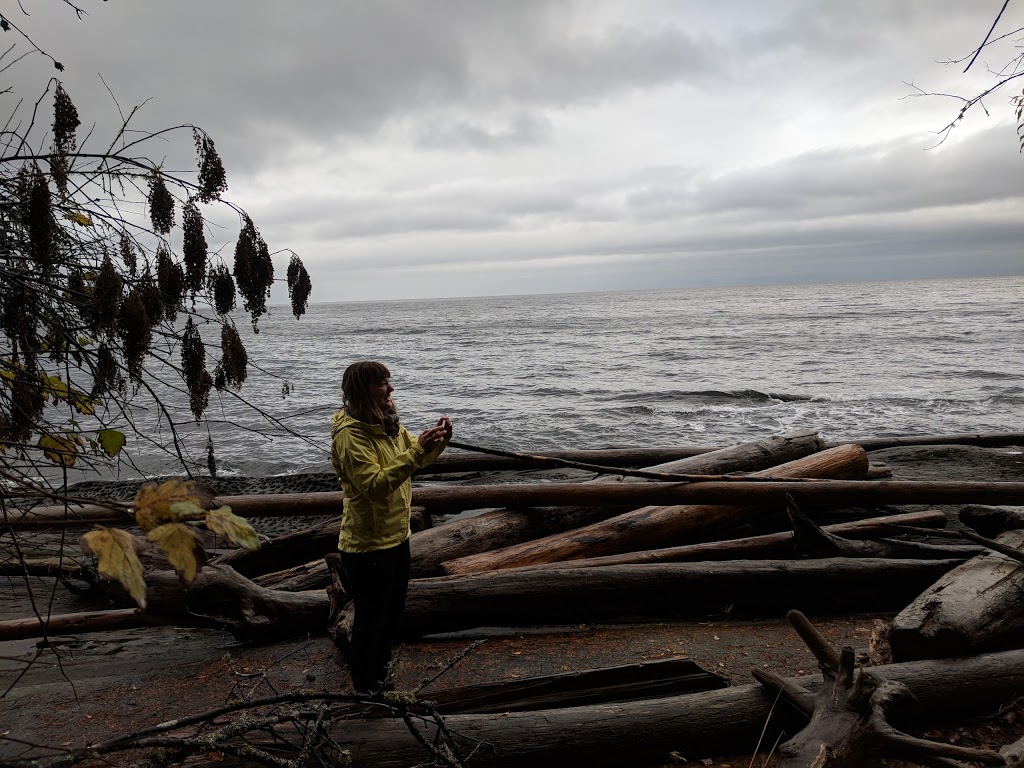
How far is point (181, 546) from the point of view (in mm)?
1248

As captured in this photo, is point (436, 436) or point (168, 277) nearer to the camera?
point (168, 277)

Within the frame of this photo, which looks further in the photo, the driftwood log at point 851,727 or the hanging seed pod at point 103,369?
the hanging seed pod at point 103,369

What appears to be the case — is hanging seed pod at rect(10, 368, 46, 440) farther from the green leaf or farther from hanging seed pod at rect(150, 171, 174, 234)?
the green leaf

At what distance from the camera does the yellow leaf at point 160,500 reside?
127 centimetres

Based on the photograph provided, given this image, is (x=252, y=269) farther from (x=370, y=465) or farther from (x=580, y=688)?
(x=580, y=688)

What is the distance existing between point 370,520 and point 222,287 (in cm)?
144

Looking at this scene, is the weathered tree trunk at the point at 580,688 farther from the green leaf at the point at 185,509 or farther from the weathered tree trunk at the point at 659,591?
the green leaf at the point at 185,509

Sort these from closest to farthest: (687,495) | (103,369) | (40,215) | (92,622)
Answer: (40,215)
(103,369)
(92,622)
(687,495)

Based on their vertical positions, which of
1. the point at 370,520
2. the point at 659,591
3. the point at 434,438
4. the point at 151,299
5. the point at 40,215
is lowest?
the point at 659,591

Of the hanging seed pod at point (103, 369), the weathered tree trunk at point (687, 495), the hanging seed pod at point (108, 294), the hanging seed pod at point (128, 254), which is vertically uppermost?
the hanging seed pod at point (128, 254)

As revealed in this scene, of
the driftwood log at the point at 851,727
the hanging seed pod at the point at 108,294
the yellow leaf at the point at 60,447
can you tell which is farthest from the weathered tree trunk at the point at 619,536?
the hanging seed pod at the point at 108,294

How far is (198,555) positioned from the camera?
1.26 meters

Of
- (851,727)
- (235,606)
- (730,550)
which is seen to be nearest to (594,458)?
(730,550)

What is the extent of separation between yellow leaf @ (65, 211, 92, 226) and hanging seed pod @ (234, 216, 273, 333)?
681 mm
